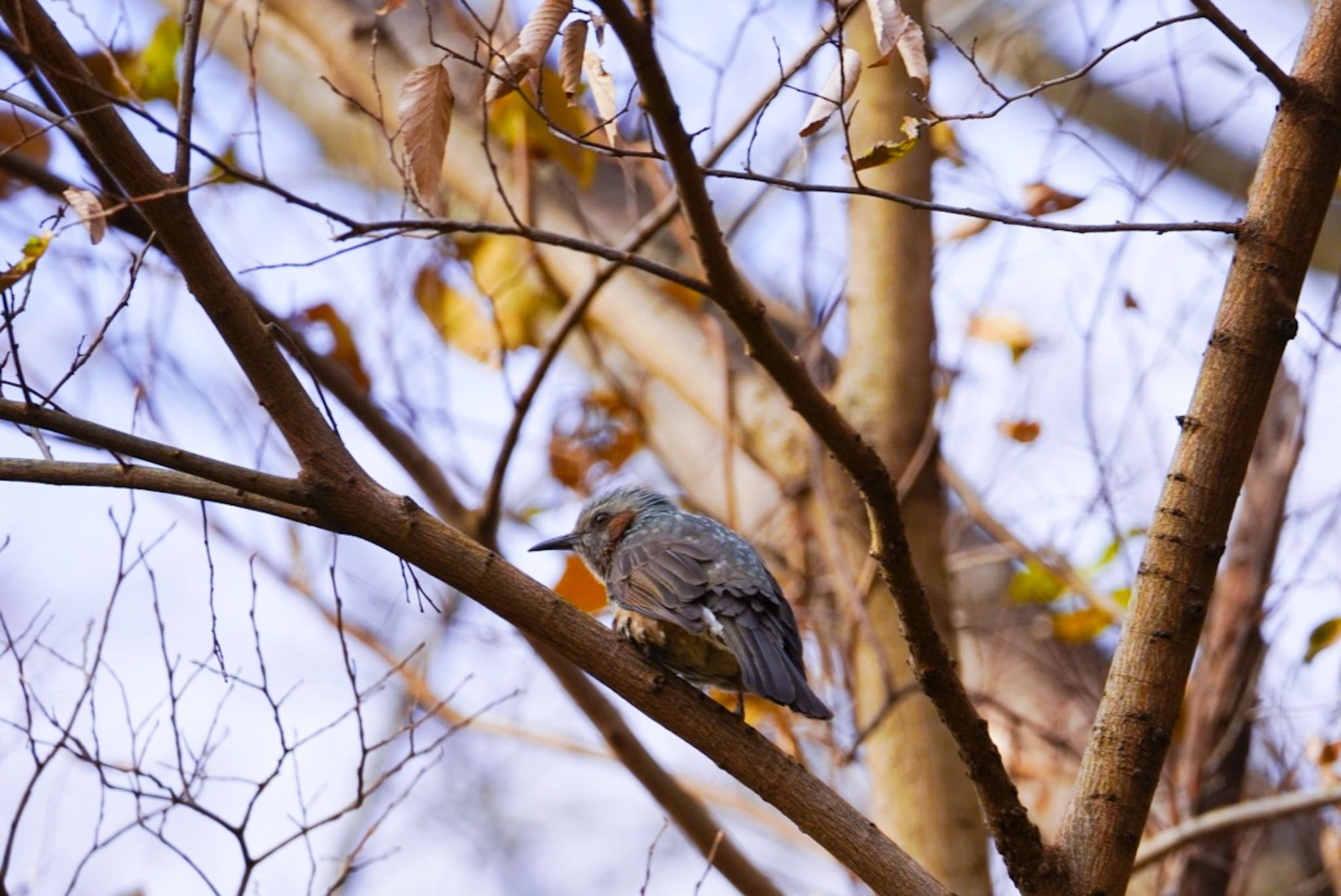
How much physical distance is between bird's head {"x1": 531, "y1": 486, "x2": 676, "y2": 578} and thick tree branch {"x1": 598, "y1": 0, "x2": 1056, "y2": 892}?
6.07 feet

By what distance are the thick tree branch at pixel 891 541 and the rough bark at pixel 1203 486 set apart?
185 millimetres

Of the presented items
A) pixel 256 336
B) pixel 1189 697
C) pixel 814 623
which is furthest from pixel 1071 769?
pixel 256 336

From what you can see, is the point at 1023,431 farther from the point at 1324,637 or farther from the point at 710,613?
the point at 710,613

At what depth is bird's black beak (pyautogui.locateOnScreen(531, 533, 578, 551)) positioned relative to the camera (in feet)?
14.7

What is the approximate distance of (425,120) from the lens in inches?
97.1

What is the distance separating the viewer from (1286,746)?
18.0 feet

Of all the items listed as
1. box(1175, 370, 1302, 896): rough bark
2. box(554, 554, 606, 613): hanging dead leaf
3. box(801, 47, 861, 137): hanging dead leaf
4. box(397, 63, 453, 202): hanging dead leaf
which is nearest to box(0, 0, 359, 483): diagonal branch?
box(397, 63, 453, 202): hanging dead leaf

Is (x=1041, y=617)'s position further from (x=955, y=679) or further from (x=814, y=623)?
(x=955, y=679)

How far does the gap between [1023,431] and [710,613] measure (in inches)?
109

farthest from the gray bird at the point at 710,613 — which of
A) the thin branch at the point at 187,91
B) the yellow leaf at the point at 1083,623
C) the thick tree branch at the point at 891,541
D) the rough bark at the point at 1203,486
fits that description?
the yellow leaf at the point at 1083,623

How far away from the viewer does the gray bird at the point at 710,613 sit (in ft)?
10.4

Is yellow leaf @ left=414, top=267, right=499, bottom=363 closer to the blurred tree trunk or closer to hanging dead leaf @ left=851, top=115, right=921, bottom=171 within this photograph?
the blurred tree trunk

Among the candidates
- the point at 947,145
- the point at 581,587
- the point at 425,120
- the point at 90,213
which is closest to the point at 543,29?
the point at 425,120

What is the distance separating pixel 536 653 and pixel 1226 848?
3.32m
